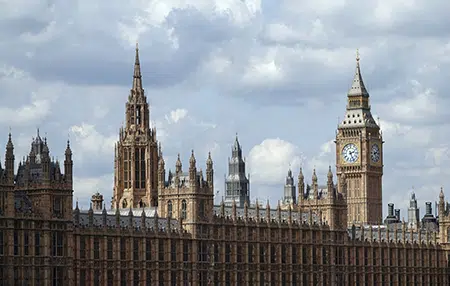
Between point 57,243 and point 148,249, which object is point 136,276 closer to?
point 148,249

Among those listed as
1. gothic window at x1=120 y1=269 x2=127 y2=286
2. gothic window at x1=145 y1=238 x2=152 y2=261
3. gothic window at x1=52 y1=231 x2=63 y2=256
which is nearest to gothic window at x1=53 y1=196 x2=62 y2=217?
gothic window at x1=52 y1=231 x2=63 y2=256

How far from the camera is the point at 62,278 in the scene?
598 feet

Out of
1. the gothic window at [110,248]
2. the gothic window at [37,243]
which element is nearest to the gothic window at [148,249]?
the gothic window at [110,248]

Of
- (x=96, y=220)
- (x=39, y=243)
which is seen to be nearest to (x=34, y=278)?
(x=39, y=243)

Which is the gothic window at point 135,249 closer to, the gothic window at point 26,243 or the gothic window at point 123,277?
the gothic window at point 123,277

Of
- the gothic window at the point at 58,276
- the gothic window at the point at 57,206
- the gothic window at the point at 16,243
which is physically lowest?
the gothic window at the point at 58,276

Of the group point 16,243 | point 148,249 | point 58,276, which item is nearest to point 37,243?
point 16,243

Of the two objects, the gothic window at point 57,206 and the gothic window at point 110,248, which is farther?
the gothic window at point 110,248

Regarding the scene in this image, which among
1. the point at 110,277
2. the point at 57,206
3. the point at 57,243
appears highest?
the point at 57,206

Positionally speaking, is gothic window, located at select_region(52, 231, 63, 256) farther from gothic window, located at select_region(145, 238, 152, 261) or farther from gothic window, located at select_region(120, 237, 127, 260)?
gothic window, located at select_region(145, 238, 152, 261)

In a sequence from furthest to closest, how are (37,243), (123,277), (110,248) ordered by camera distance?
1. (123,277)
2. (110,248)
3. (37,243)

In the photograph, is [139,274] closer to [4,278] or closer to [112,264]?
[112,264]

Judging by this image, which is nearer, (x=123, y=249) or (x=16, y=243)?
(x=16, y=243)

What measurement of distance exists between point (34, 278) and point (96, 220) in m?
16.5
